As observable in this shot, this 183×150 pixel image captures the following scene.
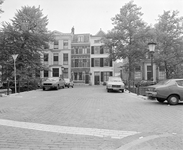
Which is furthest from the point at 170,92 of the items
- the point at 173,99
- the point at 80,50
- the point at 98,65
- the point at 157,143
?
the point at 80,50

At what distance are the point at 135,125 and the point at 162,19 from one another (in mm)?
21414

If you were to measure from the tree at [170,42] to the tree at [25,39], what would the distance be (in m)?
14.3

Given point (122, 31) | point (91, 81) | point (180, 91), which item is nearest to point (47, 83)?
point (122, 31)

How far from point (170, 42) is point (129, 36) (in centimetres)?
522

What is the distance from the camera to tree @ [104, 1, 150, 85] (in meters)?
21.3

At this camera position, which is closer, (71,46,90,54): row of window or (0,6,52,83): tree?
(0,6,52,83): tree

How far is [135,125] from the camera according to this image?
5230 millimetres

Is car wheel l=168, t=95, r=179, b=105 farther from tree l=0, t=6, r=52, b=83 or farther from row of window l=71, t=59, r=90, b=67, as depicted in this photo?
row of window l=71, t=59, r=90, b=67

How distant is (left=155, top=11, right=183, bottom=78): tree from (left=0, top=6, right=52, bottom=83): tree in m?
14.3

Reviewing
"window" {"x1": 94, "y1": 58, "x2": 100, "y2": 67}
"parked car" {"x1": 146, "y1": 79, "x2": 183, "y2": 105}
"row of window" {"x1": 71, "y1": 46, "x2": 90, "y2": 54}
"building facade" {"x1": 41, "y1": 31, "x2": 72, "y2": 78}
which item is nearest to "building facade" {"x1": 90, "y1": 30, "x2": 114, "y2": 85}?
"window" {"x1": 94, "y1": 58, "x2": 100, "y2": 67}

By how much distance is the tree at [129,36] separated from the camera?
21.3m

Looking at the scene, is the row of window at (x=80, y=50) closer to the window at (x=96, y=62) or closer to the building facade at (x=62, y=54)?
the building facade at (x=62, y=54)

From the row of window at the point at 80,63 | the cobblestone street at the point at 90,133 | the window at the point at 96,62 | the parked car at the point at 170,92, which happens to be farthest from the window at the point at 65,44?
the cobblestone street at the point at 90,133

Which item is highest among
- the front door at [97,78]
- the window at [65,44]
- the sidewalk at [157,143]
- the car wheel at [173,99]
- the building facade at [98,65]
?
the window at [65,44]
